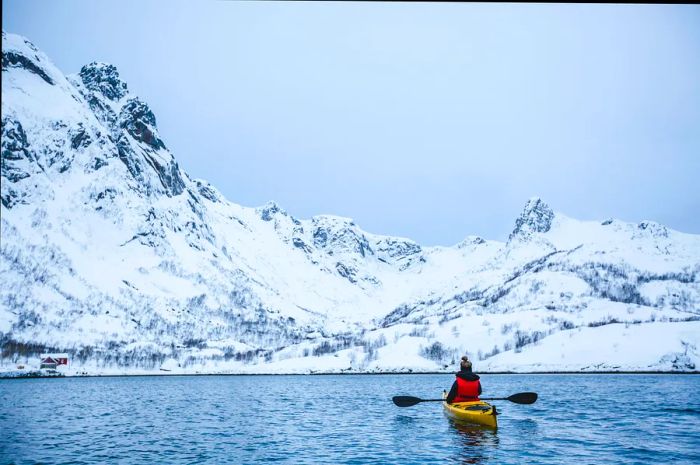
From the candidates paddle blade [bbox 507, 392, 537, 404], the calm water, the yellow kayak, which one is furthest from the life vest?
paddle blade [bbox 507, 392, 537, 404]

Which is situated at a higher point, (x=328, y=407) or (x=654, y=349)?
(x=654, y=349)

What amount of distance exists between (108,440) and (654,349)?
196 m

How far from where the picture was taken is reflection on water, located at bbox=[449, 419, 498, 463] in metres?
28.8

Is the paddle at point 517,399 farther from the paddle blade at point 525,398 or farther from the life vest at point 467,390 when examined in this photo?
the life vest at point 467,390

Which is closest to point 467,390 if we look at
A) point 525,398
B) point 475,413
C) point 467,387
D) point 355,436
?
point 467,387

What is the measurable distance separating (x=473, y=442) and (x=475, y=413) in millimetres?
5188

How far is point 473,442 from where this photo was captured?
33.2 meters

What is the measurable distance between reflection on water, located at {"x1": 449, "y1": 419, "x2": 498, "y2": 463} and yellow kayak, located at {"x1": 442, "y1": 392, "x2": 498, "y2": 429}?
1.33 ft

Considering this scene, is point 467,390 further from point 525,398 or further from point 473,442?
point 525,398

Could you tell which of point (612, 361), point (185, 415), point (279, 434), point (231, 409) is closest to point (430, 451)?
point (279, 434)

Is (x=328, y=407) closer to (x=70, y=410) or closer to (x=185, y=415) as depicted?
(x=185, y=415)

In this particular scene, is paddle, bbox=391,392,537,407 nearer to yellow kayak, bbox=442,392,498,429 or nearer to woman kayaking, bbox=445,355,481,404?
yellow kayak, bbox=442,392,498,429

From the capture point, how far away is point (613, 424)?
41812 millimetres

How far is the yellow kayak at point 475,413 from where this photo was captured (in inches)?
1471
